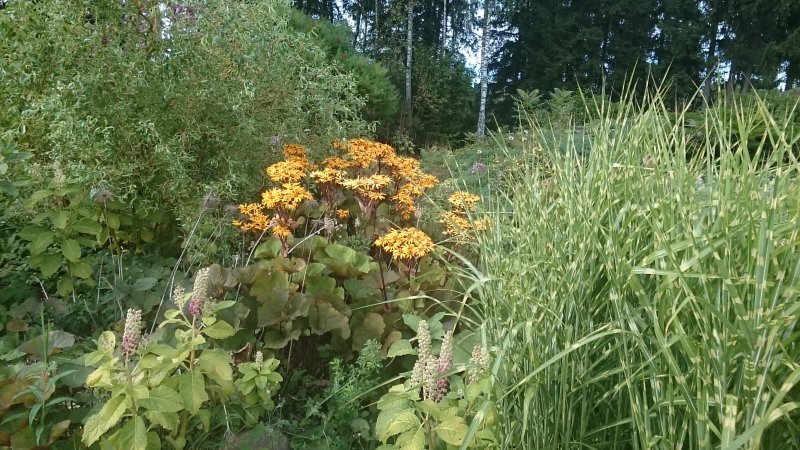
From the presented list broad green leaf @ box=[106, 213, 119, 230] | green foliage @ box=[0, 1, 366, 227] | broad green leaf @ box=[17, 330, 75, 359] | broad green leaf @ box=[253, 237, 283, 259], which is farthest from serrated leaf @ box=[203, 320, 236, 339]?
broad green leaf @ box=[106, 213, 119, 230]

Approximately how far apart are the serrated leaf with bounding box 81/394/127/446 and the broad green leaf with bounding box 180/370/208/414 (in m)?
0.14

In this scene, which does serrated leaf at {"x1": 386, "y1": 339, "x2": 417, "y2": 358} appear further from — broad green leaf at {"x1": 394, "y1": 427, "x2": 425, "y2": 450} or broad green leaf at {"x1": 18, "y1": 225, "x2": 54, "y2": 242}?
broad green leaf at {"x1": 18, "y1": 225, "x2": 54, "y2": 242}

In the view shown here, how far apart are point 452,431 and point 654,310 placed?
1.57ft

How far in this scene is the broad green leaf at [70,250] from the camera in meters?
2.20

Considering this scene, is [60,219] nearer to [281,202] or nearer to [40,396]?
[281,202]

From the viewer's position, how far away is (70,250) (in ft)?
7.24

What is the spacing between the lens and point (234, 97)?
3037 mm

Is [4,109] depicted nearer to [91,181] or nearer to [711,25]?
[91,181]

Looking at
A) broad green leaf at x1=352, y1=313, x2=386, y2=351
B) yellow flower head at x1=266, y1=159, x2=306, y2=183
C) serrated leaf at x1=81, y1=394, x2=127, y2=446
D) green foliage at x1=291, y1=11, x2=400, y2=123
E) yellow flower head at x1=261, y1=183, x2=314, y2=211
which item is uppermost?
green foliage at x1=291, y1=11, x2=400, y2=123

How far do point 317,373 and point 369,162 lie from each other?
3.70 ft

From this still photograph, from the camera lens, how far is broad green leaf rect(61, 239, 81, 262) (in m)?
2.20

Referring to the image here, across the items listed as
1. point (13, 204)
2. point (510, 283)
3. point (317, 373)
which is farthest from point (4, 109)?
point (510, 283)

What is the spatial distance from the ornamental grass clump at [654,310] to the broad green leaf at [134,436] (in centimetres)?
78

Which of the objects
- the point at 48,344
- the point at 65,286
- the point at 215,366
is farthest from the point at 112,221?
the point at 215,366
